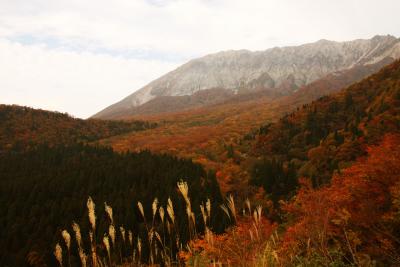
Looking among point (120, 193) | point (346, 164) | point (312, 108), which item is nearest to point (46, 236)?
point (120, 193)

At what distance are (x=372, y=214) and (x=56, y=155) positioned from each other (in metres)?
111

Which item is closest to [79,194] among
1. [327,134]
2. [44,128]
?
[327,134]

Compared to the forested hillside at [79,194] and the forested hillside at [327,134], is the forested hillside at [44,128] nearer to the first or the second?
the forested hillside at [79,194]

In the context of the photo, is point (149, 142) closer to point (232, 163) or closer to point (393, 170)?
point (232, 163)

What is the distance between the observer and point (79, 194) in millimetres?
75125

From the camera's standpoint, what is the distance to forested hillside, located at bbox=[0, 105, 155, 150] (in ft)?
522

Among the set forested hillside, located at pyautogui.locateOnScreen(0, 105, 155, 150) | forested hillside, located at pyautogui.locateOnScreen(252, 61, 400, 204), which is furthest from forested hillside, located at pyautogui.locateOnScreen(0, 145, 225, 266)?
forested hillside, located at pyautogui.locateOnScreen(0, 105, 155, 150)

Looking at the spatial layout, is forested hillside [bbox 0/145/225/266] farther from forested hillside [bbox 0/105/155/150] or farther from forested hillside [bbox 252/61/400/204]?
forested hillside [bbox 0/105/155/150]

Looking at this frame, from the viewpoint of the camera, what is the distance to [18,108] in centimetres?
18812

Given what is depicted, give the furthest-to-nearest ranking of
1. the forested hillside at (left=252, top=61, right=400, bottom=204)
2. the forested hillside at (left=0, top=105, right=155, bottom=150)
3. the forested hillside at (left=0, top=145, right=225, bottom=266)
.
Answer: the forested hillside at (left=0, top=105, right=155, bottom=150) → the forested hillside at (left=252, top=61, right=400, bottom=204) → the forested hillside at (left=0, top=145, right=225, bottom=266)

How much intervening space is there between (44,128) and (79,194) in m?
110

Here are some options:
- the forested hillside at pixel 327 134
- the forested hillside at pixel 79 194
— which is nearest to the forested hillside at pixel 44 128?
the forested hillside at pixel 79 194

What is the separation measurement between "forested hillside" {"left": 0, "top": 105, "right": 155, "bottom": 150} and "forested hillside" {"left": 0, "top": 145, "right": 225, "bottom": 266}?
173 ft

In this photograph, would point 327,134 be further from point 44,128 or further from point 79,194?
point 44,128
